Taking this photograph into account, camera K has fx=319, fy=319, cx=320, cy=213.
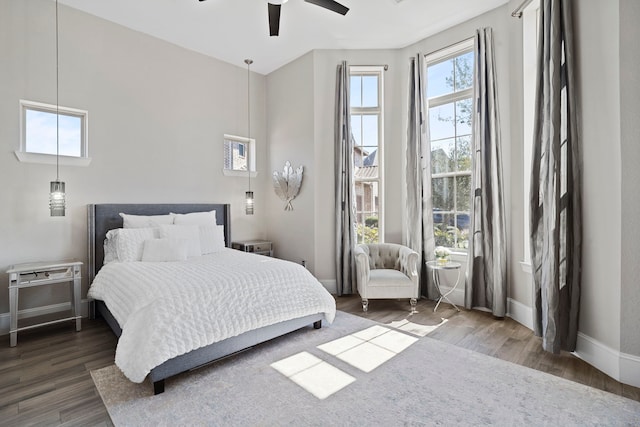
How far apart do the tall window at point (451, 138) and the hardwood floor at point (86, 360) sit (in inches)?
44.3

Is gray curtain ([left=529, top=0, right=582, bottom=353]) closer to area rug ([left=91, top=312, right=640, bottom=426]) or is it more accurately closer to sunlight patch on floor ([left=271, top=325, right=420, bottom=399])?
area rug ([left=91, top=312, right=640, bottom=426])

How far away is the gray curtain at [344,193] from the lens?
180 inches

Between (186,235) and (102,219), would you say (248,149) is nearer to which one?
(186,235)

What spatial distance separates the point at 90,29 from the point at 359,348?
465 cm

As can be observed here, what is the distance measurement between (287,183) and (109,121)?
247cm

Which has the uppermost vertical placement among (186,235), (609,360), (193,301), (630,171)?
(630,171)

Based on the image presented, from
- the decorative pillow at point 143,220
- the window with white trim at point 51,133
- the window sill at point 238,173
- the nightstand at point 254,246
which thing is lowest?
the nightstand at point 254,246

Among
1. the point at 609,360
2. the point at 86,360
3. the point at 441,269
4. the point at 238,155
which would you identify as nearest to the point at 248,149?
the point at 238,155

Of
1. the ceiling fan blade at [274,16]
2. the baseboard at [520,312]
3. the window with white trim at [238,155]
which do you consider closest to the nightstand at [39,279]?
the window with white trim at [238,155]

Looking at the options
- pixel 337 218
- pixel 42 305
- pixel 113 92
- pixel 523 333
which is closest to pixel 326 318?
pixel 337 218

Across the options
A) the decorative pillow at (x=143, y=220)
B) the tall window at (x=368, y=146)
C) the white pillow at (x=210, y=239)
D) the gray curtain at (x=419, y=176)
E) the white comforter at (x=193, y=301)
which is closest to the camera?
the white comforter at (x=193, y=301)

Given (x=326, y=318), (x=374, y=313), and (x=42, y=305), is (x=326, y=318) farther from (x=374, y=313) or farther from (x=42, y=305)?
(x=42, y=305)

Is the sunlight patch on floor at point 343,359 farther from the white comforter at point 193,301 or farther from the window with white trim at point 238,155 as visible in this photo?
the window with white trim at point 238,155

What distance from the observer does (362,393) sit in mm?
2156
